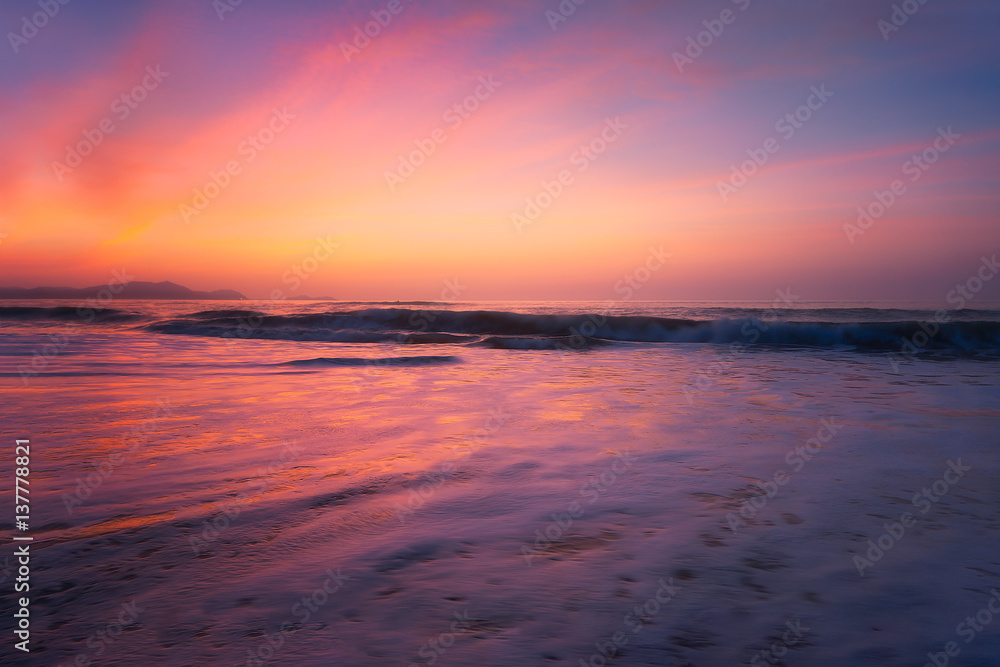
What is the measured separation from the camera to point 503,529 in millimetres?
2654

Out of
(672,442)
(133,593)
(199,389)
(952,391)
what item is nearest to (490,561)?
(133,593)

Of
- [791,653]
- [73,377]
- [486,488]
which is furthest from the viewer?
[73,377]

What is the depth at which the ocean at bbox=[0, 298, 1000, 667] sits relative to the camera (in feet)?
5.74

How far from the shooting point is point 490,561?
230 cm

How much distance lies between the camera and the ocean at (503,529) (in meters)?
1.75

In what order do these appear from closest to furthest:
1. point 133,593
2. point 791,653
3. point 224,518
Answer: point 791,653, point 133,593, point 224,518

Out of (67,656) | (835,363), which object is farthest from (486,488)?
(835,363)

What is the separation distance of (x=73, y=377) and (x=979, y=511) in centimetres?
994

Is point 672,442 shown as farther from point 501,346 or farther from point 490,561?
point 501,346

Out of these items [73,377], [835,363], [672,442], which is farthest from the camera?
[835,363]

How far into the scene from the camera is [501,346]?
1563 centimetres

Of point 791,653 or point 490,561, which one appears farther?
point 490,561

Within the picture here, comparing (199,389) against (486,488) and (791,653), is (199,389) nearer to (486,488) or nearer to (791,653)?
(486,488)

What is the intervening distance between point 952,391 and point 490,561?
7810 millimetres
